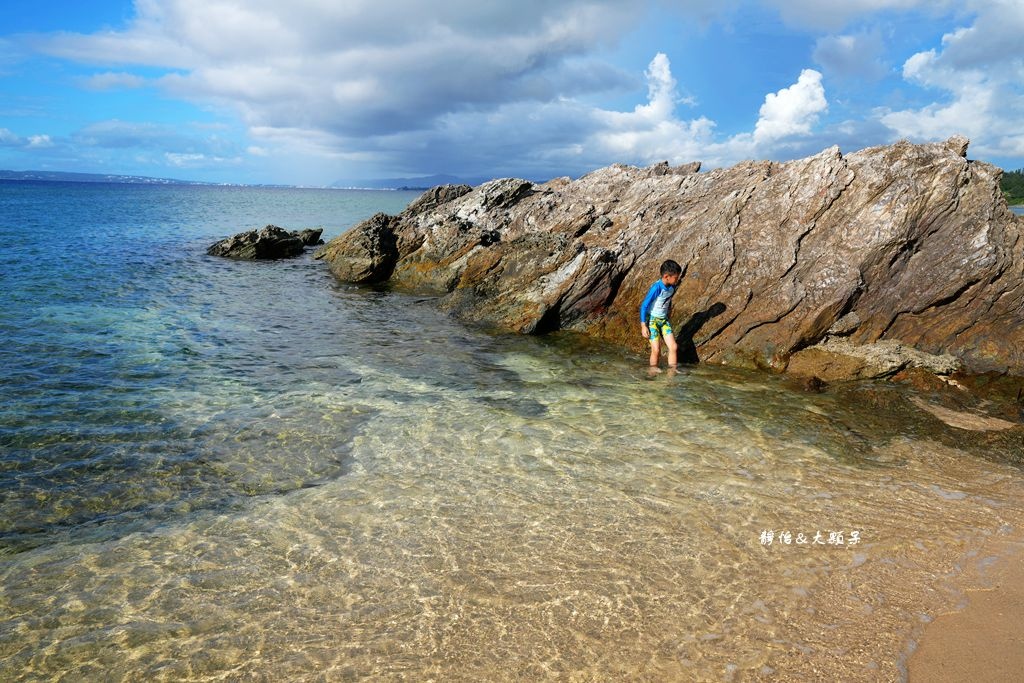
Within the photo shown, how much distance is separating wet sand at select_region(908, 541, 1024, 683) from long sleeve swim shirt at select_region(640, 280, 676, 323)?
1142 centimetres

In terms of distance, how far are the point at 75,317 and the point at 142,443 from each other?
1406 centimetres

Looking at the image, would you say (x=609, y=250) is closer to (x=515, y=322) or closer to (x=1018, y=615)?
(x=515, y=322)

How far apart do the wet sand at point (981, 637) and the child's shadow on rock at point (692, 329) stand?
11766 mm

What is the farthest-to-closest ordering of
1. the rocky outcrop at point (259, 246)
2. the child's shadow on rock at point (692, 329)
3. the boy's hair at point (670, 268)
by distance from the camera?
the rocky outcrop at point (259, 246)
the child's shadow on rock at point (692, 329)
the boy's hair at point (670, 268)

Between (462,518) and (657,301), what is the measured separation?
11.5 m

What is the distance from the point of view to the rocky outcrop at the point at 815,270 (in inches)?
675

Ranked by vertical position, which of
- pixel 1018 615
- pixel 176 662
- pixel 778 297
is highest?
pixel 778 297

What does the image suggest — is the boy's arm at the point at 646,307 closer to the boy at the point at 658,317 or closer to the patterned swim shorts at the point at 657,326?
the boy at the point at 658,317

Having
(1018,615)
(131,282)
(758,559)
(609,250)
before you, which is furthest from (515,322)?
(131,282)

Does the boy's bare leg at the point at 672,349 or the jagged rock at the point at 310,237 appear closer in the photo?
the boy's bare leg at the point at 672,349

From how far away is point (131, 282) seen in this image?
1215 inches

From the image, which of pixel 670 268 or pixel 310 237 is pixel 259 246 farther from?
pixel 670 268

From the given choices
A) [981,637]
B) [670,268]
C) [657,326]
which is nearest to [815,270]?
[670,268]

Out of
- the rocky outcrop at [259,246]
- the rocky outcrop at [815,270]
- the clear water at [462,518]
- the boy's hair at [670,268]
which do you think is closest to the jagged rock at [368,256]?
the rocky outcrop at [259,246]
